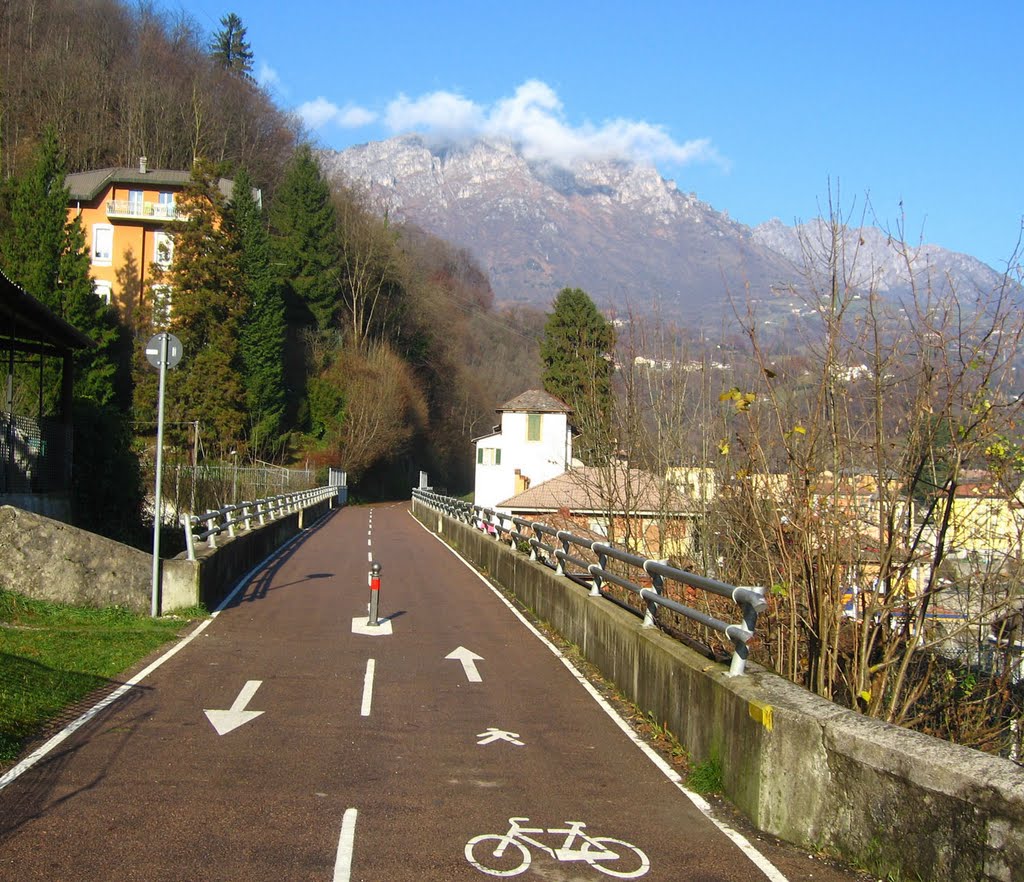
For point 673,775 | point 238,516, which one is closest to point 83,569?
point 673,775

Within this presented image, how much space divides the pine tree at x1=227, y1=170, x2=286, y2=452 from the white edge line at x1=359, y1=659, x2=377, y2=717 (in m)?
52.0

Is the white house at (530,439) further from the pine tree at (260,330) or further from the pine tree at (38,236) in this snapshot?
the pine tree at (38,236)

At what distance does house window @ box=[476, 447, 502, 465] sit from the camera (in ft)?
211

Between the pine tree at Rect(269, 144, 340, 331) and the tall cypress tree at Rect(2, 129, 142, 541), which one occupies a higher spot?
the pine tree at Rect(269, 144, 340, 331)

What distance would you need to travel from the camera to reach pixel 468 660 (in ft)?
40.5

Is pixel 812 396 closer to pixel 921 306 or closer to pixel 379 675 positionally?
pixel 921 306

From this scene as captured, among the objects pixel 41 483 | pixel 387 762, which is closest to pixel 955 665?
pixel 387 762

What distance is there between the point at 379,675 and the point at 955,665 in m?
5.66

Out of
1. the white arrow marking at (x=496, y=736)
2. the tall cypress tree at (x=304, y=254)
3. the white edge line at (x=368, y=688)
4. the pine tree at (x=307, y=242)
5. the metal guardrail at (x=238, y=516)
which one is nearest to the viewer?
the white arrow marking at (x=496, y=736)

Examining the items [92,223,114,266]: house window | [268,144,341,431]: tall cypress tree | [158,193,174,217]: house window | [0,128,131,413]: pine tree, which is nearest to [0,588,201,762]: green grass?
[0,128,131,413]: pine tree

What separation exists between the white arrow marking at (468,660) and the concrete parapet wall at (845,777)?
282cm

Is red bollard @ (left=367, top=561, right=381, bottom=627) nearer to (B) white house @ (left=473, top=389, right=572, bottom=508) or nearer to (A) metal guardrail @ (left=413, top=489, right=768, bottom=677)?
(A) metal guardrail @ (left=413, top=489, right=768, bottom=677)

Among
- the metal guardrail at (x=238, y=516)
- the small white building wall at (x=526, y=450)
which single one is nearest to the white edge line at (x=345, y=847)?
the metal guardrail at (x=238, y=516)

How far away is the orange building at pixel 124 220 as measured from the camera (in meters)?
63.0
